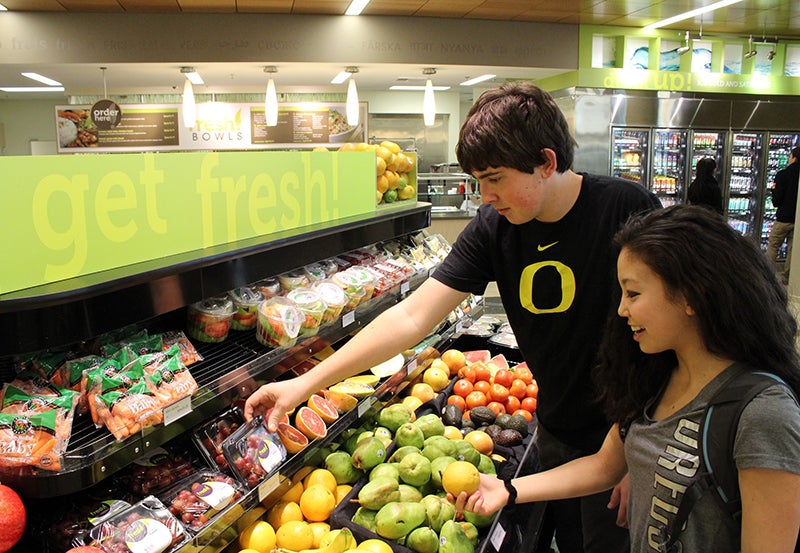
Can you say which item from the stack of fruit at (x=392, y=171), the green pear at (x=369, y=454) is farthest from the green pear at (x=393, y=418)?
the stack of fruit at (x=392, y=171)

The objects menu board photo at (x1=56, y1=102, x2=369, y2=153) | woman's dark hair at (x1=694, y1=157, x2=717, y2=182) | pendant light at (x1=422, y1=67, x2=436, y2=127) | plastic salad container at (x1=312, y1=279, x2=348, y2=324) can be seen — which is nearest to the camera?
plastic salad container at (x1=312, y1=279, x2=348, y2=324)

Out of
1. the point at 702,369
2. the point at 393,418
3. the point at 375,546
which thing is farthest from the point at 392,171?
the point at 702,369

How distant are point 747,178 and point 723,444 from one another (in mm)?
10124

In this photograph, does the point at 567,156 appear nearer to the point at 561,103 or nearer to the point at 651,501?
the point at 651,501

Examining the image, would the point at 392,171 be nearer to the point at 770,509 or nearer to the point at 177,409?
the point at 177,409

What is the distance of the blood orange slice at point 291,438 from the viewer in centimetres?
202

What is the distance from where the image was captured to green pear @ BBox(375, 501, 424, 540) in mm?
1853

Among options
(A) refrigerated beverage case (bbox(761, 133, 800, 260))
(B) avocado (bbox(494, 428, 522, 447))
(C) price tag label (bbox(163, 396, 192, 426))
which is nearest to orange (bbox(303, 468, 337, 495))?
(C) price tag label (bbox(163, 396, 192, 426))

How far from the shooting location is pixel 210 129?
9.56 meters

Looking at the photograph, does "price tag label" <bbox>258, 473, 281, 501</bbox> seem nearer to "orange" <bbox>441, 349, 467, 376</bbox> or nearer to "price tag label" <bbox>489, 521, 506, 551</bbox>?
"price tag label" <bbox>489, 521, 506, 551</bbox>

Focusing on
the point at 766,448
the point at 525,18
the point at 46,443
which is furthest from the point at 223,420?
the point at 525,18

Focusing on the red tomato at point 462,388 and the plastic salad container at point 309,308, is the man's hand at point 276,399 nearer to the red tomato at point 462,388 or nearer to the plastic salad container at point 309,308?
the plastic salad container at point 309,308

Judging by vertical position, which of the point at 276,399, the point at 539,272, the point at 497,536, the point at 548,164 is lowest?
the point at 497,536

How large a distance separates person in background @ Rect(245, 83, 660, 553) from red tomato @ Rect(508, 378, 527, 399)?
3.63 ft
